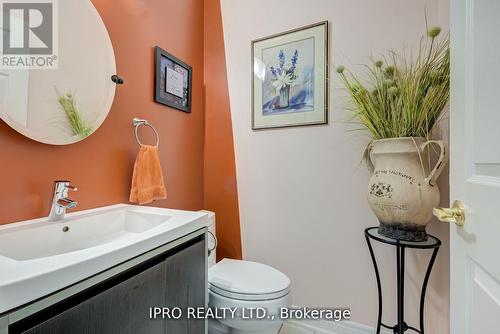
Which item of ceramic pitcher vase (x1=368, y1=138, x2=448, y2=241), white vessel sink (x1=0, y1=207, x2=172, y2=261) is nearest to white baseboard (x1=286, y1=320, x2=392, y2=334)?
ceramic pitcher vase (x1=368, y1=138, x2=448, y2=241)

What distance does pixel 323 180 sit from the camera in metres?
1.44

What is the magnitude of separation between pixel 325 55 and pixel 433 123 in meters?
0.73

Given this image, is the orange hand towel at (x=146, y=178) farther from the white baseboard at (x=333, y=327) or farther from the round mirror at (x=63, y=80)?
the white baseboard at (x=333, y=327)

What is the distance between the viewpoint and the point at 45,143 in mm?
857

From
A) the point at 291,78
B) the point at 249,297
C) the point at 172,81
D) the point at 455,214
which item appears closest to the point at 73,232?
the point at 249,297

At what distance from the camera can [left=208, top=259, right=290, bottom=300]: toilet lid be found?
1.06 metres

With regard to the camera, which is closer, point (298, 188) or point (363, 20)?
point (363, 20)

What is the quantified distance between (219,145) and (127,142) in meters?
0.71

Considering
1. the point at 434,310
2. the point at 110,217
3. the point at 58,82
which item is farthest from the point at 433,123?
the point at 58,82

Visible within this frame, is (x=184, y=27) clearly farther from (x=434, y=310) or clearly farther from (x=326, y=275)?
(x=434, y=310)

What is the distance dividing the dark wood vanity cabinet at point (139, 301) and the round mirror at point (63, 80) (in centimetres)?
63

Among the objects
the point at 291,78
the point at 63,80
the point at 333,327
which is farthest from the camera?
the point at 291,78

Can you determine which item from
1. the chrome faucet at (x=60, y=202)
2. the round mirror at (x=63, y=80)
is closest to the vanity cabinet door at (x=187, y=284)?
the chrome faucet at (x=60, y=202)

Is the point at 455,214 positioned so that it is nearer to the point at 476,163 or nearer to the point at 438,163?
the point at 476,163
